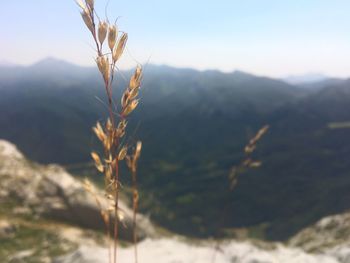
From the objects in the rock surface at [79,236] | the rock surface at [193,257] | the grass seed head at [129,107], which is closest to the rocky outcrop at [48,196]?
the rock surface at [79,236]

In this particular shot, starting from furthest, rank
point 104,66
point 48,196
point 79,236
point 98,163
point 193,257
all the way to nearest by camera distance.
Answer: point 48,196 → point 79,236 → point 193,257 → point 98,163 → point 104,66

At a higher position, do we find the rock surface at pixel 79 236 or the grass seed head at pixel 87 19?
the grass seed head at pixel 87 19

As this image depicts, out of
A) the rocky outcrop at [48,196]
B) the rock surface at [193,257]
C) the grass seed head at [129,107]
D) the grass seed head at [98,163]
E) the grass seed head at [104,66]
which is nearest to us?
the grass seed head at [104,66]

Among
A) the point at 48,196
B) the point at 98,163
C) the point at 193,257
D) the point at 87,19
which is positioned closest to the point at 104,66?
the point at 87,19

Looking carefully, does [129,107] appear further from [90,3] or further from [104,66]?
[90,3]

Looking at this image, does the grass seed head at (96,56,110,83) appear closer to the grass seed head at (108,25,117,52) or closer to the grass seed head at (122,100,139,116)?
the grass seed head at (108,25,117,52)

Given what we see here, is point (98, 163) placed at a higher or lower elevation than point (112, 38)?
lower

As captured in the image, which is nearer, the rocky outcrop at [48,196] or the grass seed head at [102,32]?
the grass seed head at [102,32]

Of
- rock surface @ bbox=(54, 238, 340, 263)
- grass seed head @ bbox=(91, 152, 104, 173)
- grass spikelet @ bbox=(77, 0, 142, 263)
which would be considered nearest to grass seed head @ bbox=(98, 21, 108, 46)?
grass spikelet @ bbox=(77, 0, 142, 263)

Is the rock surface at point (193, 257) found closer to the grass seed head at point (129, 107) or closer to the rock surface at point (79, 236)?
the rock surface at point (79, 236)
